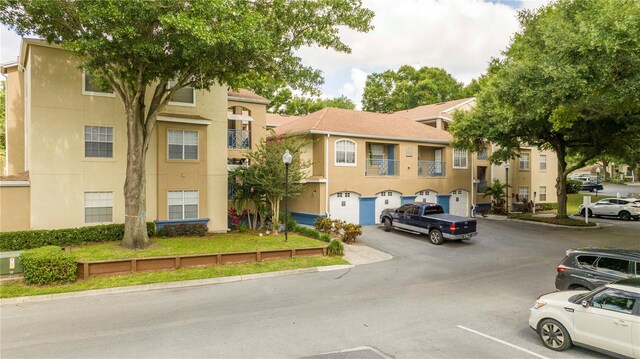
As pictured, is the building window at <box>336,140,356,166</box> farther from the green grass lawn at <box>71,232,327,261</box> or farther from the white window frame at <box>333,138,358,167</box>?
the green grass lawn at <box>71,232,327,261</box>

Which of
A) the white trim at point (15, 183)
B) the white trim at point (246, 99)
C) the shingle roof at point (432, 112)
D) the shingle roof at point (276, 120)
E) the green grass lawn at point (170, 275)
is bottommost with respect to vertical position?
the green grass lawn at point (170, 275)

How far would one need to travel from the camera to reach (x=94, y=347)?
7.42 metres

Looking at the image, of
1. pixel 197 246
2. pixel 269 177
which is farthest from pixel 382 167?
pixel 197 246

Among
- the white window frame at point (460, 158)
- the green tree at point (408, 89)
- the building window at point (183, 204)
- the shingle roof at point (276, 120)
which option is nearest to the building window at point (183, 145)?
the building window at point (183, 204)

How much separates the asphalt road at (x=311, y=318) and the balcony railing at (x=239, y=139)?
13.6 meters

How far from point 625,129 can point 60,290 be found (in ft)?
104

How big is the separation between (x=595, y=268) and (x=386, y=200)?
1621 centimetres

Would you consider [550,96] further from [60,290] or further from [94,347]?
[60,290]

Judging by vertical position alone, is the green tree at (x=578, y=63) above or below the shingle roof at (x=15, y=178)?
above

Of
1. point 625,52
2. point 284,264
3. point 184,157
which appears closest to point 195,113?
point 184,157

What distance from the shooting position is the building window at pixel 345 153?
24.0 metres

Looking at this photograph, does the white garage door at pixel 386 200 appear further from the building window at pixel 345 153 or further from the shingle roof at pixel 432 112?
the shingle roof at pixel 432 112

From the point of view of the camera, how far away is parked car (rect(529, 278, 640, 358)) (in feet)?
21.7

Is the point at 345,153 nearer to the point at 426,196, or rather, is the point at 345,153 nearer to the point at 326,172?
the point at 326,172
